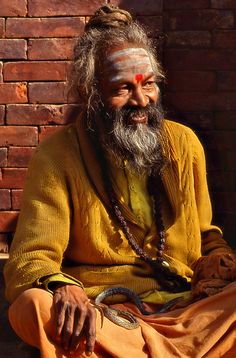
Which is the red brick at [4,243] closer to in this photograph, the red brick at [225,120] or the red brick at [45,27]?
the red brick at [45,27]

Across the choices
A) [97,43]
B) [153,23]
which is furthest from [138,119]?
[153,23]

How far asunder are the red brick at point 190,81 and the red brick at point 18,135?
2.74ft

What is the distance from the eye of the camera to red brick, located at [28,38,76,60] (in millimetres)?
5844

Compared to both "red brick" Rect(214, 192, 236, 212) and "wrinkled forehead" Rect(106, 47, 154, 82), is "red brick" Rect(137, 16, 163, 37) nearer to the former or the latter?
"wrinkled forehead" Rect(106, 47, 154, 82)

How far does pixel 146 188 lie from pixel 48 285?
87cm

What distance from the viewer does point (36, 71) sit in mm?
5859

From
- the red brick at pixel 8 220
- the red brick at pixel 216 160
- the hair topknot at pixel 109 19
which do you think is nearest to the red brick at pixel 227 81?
the red brick at pixel 216 160

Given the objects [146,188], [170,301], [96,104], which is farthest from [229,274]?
[96,104]

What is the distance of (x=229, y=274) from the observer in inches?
186

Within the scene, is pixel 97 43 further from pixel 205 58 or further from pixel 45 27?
pixel 205 58

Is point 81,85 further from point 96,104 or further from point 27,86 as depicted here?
point 27,86

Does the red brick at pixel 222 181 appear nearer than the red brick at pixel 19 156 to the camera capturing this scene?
No

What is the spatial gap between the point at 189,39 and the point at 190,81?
0.80 feet

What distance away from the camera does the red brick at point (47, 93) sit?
19.2ft
